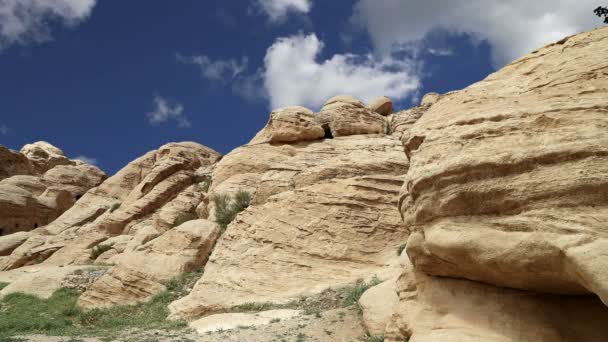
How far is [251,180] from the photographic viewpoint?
25703 mm

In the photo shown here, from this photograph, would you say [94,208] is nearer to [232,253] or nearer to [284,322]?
[232,253]

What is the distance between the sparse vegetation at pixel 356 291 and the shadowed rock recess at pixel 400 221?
0.36 meters

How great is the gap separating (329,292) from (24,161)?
5101cm

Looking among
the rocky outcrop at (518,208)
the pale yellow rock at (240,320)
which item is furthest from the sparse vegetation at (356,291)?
the rocky outcrop at (518,208)

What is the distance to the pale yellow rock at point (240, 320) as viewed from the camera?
14133 millimetres

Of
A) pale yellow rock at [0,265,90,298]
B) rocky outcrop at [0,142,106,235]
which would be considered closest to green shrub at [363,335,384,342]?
pale yellow rock at [0,265,90,298]

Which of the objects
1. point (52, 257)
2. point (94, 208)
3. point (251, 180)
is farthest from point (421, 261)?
point (94, 208)

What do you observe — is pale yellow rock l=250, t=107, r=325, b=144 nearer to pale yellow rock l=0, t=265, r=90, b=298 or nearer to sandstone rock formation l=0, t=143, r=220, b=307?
sandstone rock formation l=0, t=143, r=220, b=307

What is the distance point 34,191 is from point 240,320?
3882 cm

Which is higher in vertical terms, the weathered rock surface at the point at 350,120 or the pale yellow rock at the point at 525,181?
the weathered rock surface at the point at 350,120

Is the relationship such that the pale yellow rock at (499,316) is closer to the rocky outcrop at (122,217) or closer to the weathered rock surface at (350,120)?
the weathered rock surface at (350,120)

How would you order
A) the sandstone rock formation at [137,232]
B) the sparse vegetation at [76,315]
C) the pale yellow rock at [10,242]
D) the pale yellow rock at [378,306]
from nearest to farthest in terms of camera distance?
the pale yellow rock at [378,306] → the sparse vegetation at [76,315] → the sandstone rock formation at [137,232] → the pale yellow rock at [10,242]

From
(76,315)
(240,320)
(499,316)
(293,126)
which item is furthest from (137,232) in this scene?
(499,316)

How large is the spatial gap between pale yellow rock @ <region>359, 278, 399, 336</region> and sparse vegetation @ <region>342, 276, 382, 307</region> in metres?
1.36
